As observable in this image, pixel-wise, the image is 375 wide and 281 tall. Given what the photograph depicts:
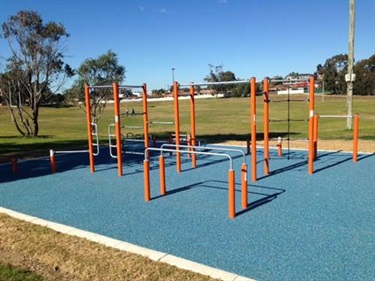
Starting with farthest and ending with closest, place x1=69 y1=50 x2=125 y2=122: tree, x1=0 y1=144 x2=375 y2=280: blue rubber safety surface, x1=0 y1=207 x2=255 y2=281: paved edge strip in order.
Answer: x1=69 y1=50 x2=125 y2=122: tree → x1=0 y1=144 x2=375 y2=280: blue rubber safety surface → x1=0 y1=207 x2=255 y2=281: paved edge strip

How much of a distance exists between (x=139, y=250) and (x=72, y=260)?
80cm

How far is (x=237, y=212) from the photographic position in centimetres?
579

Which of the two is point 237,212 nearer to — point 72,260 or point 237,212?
point 237,212

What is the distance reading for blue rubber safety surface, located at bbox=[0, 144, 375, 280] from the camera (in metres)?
4.07

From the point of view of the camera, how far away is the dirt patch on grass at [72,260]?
379 centimetres

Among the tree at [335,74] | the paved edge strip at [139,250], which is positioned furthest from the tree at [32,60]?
the tree at [335,74]

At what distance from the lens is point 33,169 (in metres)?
10.2

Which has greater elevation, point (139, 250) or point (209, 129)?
point (139, 250)

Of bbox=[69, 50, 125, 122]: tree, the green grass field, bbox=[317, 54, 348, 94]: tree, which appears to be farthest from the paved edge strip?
bbox=[317, 54, 348, 94]: tree

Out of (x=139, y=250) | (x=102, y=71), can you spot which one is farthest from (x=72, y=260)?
(x=102, y=71)

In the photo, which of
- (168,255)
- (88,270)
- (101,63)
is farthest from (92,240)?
(101,63)

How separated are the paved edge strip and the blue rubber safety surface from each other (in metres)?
0.13

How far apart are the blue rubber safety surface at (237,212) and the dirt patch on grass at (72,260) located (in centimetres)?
43

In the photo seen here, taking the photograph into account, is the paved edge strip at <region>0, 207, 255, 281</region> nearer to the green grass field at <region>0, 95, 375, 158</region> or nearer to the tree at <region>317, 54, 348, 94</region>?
the green grass field at <region>0, 95, 375, 158</region>
